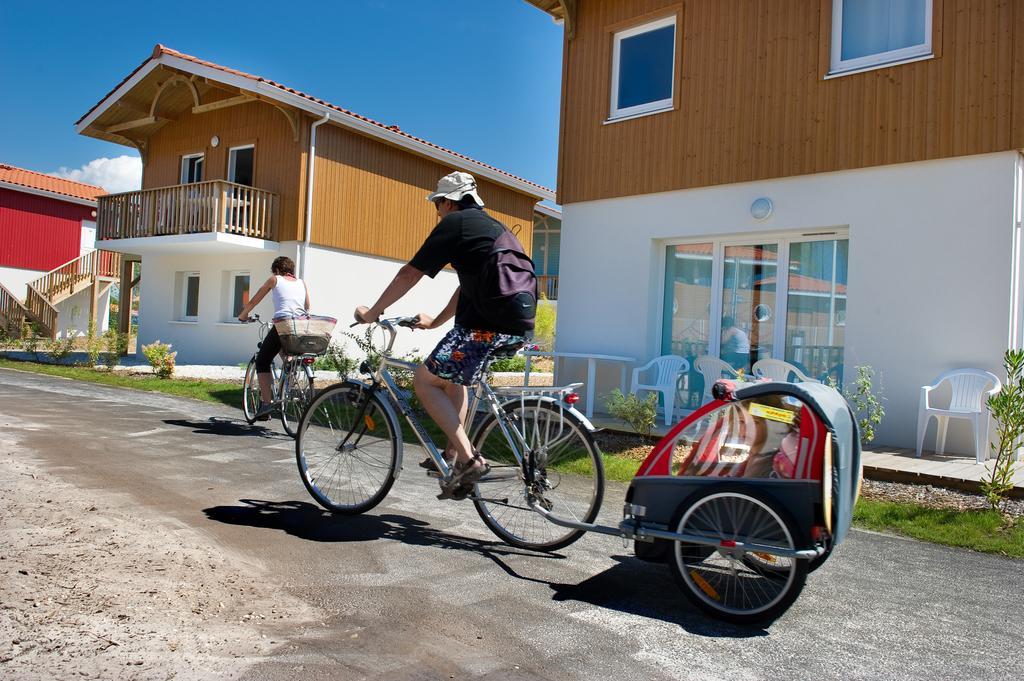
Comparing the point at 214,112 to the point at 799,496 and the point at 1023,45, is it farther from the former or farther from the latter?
the point at 799,496

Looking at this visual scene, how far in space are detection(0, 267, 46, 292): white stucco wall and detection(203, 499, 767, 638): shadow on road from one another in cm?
3137

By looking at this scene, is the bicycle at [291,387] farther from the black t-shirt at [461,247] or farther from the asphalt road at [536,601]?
the black t-shirt at [461,247]

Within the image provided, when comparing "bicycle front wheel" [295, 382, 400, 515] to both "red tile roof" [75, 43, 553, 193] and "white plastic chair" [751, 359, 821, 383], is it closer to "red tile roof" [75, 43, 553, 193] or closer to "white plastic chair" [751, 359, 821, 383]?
"white plastic chair" [751, 359, 821, 383]

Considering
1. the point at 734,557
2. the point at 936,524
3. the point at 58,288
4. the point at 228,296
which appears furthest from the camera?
the point at 58,288

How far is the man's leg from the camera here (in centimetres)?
411

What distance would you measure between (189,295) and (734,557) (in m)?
20.2

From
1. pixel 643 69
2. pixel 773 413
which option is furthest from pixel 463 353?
pixel 643 69

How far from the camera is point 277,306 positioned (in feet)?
24.3

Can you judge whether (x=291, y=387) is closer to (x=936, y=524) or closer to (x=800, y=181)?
(x=936, y=524)

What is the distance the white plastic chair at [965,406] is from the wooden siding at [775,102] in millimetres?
2130

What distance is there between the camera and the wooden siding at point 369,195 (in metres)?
18.2

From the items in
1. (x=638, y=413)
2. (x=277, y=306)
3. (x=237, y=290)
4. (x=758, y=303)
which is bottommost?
(x=638, y=413)

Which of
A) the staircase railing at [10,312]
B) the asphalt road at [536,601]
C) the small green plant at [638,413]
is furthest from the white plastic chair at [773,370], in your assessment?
the staircase railing at [10,312]

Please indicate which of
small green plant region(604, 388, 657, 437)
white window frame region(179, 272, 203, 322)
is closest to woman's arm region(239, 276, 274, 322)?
small green plant region(604, 388, 657, 437)
